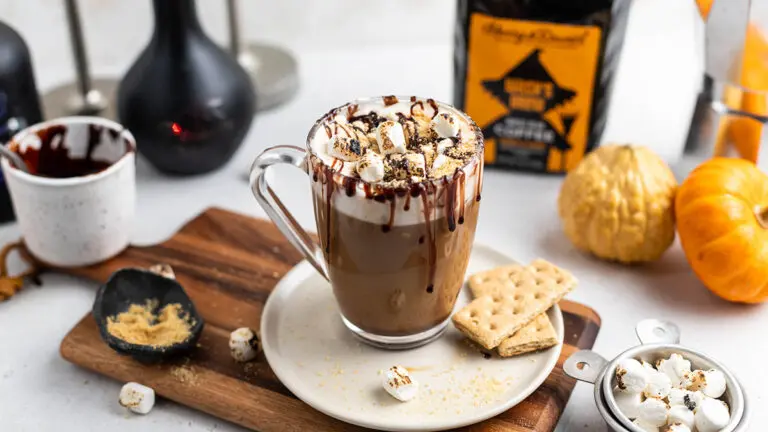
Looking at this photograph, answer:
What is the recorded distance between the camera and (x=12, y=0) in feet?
5.76

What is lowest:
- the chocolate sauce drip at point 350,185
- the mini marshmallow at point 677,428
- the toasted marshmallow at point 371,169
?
the mini marshmallow at point 677,428

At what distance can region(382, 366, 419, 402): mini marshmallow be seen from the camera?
0.95 meters

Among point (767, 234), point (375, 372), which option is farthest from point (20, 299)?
point (767, 234)

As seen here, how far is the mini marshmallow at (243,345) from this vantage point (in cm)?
104

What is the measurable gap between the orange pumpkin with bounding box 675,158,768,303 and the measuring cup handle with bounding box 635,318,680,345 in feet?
0.49

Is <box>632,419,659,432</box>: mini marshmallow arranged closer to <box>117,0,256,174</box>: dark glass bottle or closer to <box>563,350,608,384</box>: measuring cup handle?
<box>563,350,608,384</box>: measuring cup handle

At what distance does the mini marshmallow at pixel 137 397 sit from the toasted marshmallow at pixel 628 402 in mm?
512

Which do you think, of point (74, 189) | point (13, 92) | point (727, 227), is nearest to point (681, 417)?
point (727, 227)

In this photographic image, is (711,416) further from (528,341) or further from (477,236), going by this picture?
(477,236)

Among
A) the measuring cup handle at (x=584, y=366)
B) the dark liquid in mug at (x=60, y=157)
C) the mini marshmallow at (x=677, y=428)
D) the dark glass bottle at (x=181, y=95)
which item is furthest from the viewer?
the dark glass bottle at (x=181, y=95)

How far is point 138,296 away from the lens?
1.13m

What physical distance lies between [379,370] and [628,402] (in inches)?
10.7

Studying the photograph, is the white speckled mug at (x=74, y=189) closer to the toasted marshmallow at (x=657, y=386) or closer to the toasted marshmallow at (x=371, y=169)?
the toasted marshmallow at (x=371, y=169)

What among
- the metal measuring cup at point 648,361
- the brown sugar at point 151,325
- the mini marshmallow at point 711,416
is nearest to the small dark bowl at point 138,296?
the brown sugar at point 151,325
